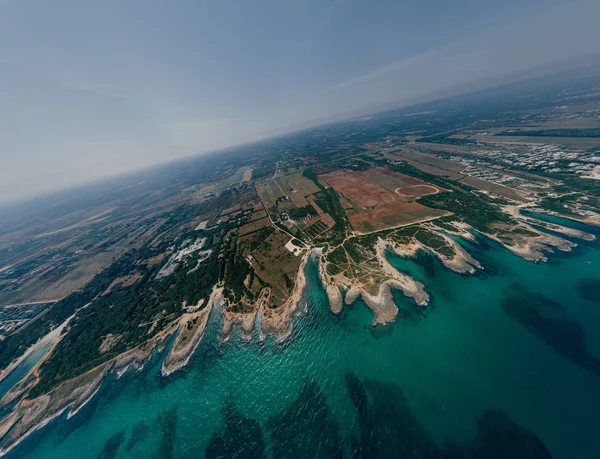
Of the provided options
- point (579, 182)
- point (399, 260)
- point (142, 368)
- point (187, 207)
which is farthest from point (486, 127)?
point (142, 368)

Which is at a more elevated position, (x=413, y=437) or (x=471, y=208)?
(x=471, y=208)

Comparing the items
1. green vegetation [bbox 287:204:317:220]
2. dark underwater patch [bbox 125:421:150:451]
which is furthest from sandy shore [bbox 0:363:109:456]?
green vegetation [bbox 287:204:317:220]

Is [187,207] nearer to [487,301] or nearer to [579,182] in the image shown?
[487,301]

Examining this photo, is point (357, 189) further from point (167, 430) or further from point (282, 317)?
point (167, 430)

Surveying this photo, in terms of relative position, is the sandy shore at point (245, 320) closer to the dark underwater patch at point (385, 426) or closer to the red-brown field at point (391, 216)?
the dark underwater patch at point (385, 426)

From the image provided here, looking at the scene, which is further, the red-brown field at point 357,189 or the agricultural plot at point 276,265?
the red-brown field at point 357,189

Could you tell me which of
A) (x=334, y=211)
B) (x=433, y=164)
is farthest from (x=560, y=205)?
(x=334, y=211)

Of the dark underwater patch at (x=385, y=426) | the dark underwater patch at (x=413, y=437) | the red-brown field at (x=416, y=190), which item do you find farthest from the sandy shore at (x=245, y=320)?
the red-brown field at (x=416, y=190)
